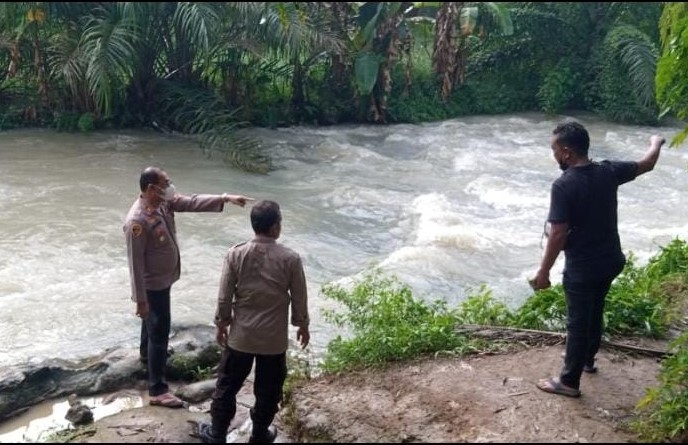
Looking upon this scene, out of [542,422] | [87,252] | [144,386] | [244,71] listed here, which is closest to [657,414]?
[542,422]

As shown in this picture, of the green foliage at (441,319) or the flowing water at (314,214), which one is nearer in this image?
the green foliage at (441,319)

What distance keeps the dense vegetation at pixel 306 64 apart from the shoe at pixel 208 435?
7368 mm

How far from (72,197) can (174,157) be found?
2569 mm

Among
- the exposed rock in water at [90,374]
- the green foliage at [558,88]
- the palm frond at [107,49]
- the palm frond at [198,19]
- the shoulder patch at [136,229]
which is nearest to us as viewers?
the shoulder patch at [136,229]

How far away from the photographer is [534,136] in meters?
15.8

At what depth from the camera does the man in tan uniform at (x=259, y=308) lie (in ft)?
13.0

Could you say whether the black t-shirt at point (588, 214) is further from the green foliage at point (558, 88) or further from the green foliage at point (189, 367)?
the green foliage at point (558, 88)

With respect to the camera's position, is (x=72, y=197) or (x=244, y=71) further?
(x=244, y=71)

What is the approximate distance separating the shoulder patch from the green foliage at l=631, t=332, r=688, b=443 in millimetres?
2780

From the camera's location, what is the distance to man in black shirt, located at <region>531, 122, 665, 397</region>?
13.4 feet

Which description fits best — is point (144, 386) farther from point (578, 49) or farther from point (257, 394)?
point (578, 49)

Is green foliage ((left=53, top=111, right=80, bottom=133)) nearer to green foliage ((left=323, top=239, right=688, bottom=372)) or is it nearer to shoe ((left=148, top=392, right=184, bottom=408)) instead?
green foliage ((left=323, top=239, right=688, bottom=372))

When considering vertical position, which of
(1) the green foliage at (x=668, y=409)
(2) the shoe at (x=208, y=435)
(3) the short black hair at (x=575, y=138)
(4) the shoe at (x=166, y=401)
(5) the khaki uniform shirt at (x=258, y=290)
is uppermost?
(3) the short black hair at (x=575, y=138)

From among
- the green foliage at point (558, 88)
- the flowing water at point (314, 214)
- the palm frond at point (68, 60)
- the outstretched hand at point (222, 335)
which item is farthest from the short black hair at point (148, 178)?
the green foliage at point (558, 88)
